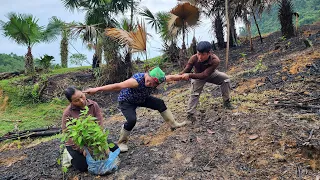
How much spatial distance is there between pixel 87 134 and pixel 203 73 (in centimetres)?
211

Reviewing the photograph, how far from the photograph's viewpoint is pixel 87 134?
310 centimetres

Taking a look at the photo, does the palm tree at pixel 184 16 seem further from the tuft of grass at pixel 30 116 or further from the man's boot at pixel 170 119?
the man's boot at pixel 170 119

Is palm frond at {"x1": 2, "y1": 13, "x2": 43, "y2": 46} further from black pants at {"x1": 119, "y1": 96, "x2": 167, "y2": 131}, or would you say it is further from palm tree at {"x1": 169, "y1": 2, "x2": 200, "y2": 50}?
black pants at {"x1": 119, "y1": 96, "x2": 167, "y2": 131}

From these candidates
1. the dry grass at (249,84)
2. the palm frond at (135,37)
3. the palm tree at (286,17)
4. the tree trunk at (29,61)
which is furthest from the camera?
the tree trunk at (29,61)

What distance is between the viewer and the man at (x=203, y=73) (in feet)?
13.9

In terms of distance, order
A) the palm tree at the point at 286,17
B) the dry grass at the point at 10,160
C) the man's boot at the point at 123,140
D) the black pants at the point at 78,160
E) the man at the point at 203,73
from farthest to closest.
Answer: the palm tree at the point at 286,17, the dry grass at the point at 10,160, the man at the point at 203,73, the man's boot at the point at 123,140, the black pants at the point at 78,160

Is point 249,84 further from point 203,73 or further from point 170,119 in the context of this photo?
point 170,119

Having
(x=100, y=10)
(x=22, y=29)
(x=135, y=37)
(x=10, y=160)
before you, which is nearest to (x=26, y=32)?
(x=22, y=29)

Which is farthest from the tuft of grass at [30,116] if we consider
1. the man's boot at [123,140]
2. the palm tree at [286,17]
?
the palm tree at [286,17]

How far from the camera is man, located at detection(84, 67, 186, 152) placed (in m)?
3.77

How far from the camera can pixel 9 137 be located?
668 centimetres

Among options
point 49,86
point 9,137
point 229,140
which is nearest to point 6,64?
point 49,86

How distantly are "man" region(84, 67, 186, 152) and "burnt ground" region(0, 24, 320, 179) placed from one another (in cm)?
34

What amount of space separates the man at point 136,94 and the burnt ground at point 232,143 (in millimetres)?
336
